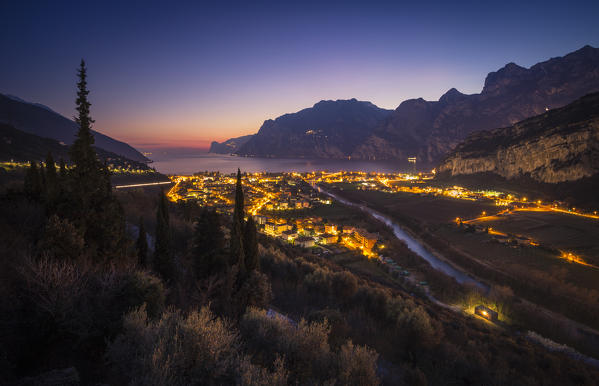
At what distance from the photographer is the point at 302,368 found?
4676mm

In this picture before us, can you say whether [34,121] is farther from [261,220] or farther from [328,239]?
[328,239]

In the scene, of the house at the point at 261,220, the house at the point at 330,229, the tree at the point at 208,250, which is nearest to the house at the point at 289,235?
the house at the point at 330,229

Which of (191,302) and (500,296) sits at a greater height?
(191,302)

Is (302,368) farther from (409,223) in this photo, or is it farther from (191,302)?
(409,223)

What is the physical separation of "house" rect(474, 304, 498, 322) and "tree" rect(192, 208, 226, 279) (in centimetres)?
2040

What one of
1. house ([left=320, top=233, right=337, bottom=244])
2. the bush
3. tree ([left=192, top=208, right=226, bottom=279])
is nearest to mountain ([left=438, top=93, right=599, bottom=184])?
house ([left=320, top=233, right=337, bottom=244])

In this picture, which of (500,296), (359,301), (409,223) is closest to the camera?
(359,301)

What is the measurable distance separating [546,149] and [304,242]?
7333 cm

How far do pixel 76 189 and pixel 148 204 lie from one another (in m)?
26.0

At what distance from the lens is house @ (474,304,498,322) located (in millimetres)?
19766

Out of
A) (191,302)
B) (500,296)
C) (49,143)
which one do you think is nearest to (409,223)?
(500,296)

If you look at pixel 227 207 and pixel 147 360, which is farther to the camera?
pixel 227 207

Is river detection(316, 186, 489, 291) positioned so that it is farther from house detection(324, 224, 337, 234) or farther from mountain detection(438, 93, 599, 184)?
mountain detection(438, 93, 599, 184)

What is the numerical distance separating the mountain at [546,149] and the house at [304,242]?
62685 mm
